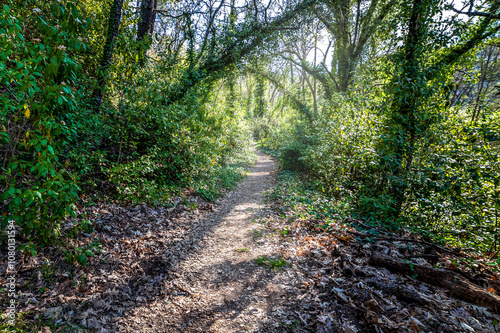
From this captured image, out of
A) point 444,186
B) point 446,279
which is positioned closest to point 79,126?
point 446,279

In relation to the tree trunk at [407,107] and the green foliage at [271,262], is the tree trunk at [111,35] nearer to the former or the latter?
the green foliage at [271,262]

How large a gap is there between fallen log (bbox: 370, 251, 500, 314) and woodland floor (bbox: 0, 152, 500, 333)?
117 millimetres

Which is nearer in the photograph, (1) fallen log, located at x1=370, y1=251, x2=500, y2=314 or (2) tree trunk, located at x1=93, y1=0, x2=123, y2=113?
(1) fallen log, located at x1=370, y1=251, x2=500, y2=314

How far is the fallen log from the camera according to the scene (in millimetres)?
2608

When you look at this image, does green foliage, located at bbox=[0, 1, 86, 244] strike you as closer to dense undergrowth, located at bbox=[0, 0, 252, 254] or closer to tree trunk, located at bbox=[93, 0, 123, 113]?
dense undergrowth, located at bbox=[0, 0, 252, 254]

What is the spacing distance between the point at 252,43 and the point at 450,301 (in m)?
10.1

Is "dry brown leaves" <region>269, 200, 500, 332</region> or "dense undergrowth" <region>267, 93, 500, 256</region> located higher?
"dense undergrowth" <region>267, 93, 500, 256</region>

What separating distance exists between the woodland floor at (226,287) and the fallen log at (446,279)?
0.38 ft

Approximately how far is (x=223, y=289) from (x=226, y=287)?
0.22 feet

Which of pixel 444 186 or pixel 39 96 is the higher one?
pixel 39 96

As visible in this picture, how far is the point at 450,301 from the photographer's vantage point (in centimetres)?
269

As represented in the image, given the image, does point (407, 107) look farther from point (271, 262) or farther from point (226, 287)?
point (226, 287)

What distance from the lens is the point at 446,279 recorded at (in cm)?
299

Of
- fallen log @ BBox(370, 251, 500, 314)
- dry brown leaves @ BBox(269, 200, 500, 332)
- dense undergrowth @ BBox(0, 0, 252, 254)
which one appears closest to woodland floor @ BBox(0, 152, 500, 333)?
dry brown leaves @ BBox(269, 200, 500, 332)
